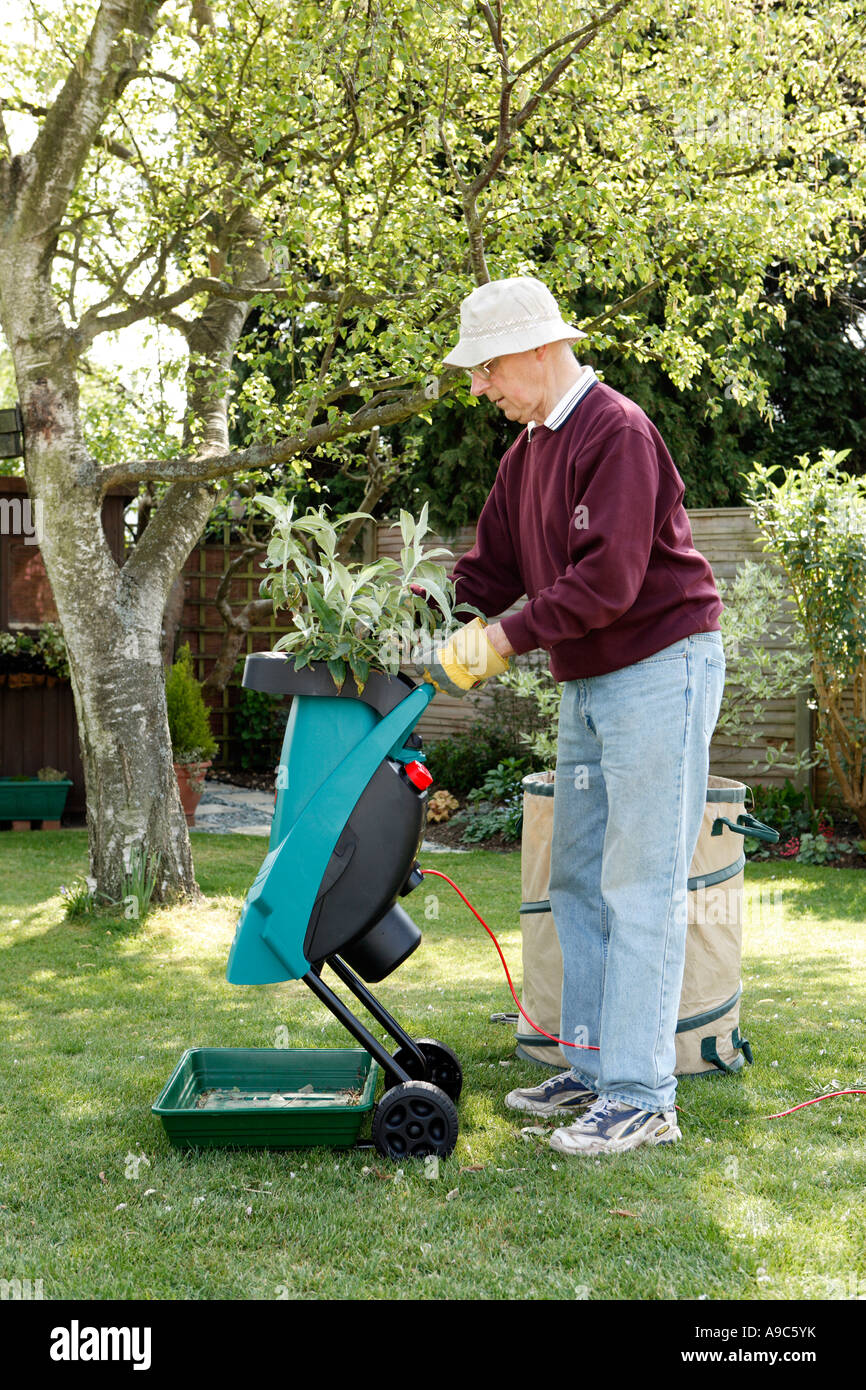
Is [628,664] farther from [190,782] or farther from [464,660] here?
[190,782]

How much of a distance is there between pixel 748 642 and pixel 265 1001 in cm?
400

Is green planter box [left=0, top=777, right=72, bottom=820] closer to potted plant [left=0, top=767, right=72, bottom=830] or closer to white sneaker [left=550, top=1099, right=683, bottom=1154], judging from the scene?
potted plant [left=0, top=767, right=72, bottom=830]

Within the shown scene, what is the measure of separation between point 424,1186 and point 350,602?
3.55ft

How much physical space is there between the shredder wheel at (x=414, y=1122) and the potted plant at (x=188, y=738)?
5113 mm

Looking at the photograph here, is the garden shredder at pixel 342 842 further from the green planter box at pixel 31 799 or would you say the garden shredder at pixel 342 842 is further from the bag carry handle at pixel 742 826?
the green planter box at pixel 31 799

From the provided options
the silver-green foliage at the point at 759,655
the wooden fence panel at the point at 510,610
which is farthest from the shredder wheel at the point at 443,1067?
the wooden fence panel at the point at 510,610

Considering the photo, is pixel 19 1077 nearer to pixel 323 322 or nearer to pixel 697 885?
pixel 697 885

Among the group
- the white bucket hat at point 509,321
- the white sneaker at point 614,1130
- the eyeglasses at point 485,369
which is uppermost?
the white bucket hat at point 509,321

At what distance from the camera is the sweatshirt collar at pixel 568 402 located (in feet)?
7.88

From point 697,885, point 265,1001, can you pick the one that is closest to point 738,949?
point 697,885

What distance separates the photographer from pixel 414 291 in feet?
15.3

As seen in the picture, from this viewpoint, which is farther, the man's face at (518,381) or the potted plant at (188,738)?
the potted plant at (188,738)

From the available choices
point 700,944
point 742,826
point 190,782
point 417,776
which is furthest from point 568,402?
point 190,782

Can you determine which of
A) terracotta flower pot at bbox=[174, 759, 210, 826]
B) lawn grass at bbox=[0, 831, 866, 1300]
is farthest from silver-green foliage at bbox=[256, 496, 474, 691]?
terracotta flower pot at bbox=[174, 759, 210, 826]
